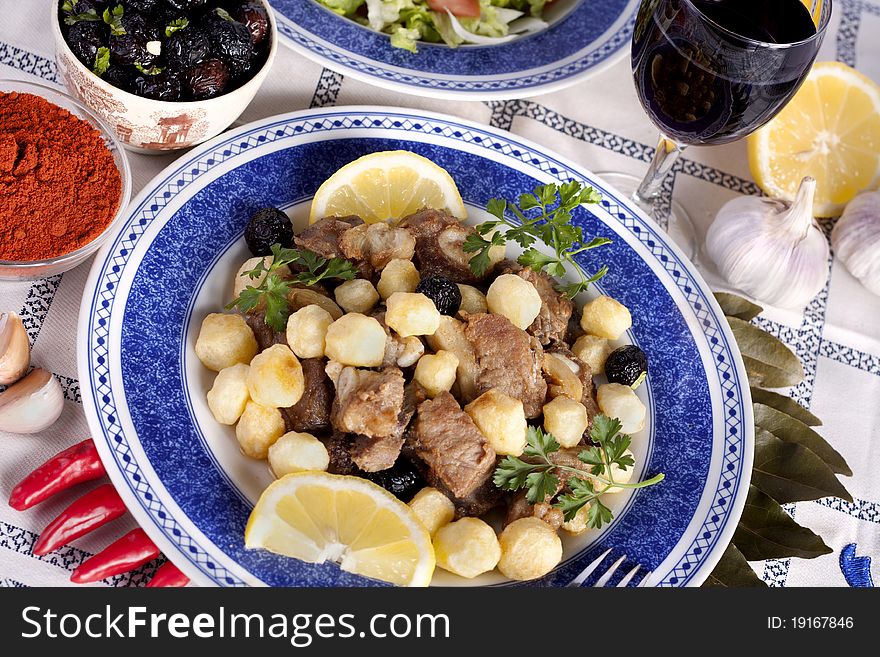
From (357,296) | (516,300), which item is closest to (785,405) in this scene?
(516,300)

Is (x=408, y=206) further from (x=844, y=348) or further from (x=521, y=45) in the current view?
(x=844, y=348)

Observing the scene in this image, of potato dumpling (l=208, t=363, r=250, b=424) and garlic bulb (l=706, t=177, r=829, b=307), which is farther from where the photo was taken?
garlic bulb (l=706, t=177, r=829, b=307)

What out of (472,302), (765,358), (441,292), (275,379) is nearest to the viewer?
(275,379)

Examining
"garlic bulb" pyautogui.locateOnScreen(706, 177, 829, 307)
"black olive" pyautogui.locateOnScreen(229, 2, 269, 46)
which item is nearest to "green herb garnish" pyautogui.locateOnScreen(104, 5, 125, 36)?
"black olive" pyautogui.locateOnScreen(229, 2, 269, 46)

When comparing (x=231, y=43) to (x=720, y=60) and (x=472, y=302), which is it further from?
(x=720, y=60)

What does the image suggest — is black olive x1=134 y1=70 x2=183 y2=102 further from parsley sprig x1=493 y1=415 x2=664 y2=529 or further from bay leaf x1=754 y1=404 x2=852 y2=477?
bay leaf x1=754 y1=404 x2=852 y2=477
